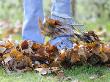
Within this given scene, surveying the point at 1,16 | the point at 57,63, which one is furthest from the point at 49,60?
the point at 1,16

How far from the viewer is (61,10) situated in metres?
4.61

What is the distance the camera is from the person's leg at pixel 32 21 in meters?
4.66

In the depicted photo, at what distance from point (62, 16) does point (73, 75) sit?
0.70m

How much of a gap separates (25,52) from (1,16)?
21.3 ft

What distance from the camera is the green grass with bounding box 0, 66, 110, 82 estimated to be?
3.83 m

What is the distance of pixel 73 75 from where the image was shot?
156 inches

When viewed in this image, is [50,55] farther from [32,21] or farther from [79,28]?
[32,21]

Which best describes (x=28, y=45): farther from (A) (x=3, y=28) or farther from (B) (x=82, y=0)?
(B) (x=82, y=0)

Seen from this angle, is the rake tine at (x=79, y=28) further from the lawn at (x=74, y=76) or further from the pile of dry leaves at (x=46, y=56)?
the lawn at (x=74, y=76)

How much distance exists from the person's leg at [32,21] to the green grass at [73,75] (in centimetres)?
67

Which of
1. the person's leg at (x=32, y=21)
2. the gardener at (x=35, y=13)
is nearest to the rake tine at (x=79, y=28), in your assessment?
the gardener at (x=35, y=13)

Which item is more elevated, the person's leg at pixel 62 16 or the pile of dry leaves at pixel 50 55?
the person's leg at pixel 62 16

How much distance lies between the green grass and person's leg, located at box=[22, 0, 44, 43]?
0.67m

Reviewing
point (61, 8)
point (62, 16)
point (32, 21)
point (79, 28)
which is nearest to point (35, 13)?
point (32, 21)
